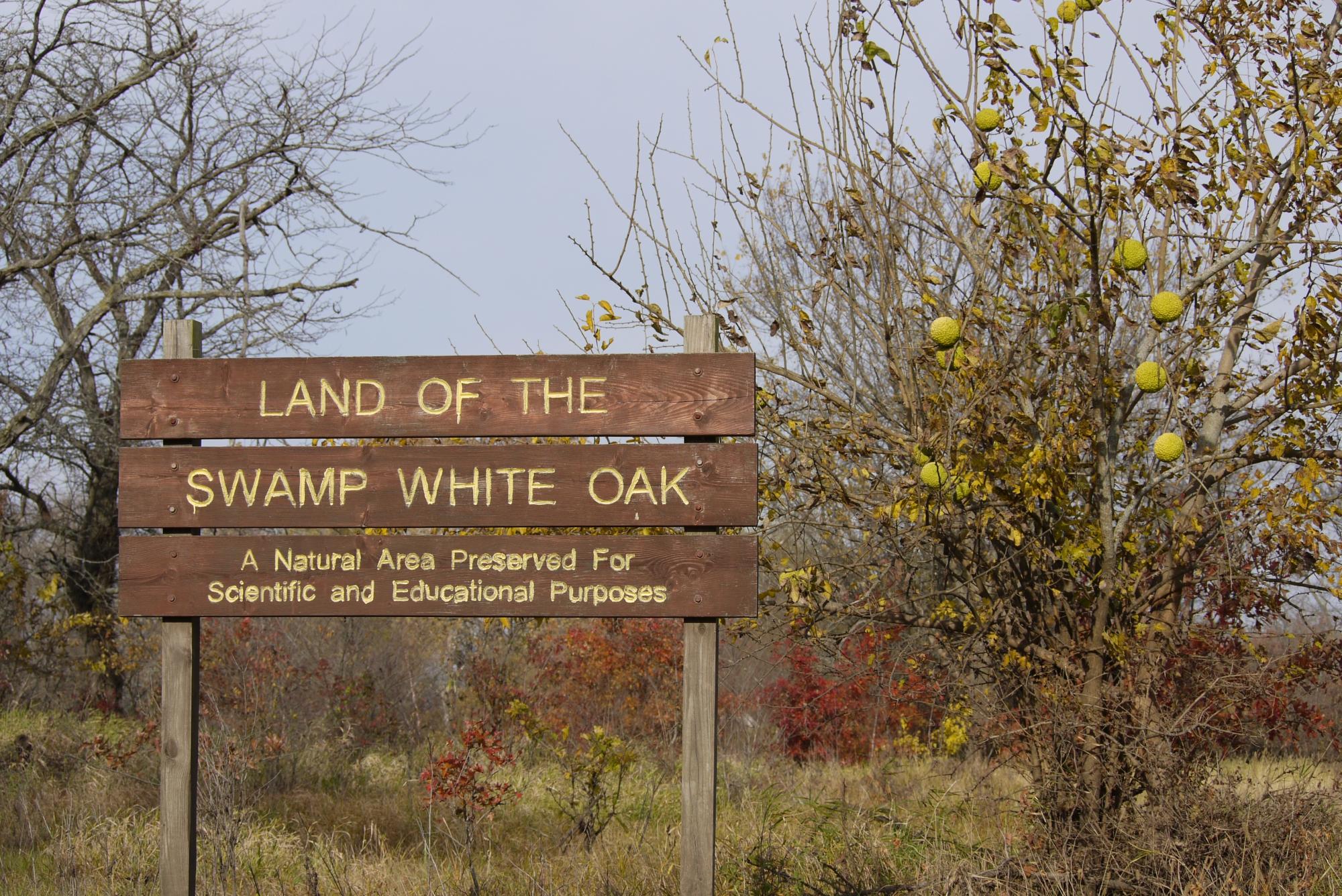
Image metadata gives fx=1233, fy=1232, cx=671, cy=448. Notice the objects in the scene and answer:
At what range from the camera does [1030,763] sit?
5051 millimetres

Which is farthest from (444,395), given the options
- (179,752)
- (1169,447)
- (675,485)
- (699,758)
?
(1169,447)

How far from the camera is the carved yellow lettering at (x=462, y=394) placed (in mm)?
4461

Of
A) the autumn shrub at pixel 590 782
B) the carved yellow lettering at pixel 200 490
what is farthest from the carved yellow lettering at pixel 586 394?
the autumn shrub at pixel 590 782

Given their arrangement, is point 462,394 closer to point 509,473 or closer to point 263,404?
point 509,473

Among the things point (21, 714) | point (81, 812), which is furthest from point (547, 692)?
point (81, 812)

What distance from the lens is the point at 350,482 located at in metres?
4.44

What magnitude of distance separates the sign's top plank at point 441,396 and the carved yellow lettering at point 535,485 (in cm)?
14

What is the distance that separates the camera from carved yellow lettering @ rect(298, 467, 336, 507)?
14.6 feet

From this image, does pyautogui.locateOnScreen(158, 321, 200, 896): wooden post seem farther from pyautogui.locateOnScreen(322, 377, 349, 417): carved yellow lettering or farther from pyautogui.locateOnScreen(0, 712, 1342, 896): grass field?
pyautogui.locateOnScreen(322, 377, 349, 417): carved yellow lettering

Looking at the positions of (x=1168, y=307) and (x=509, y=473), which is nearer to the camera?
(x=1168, y=307)

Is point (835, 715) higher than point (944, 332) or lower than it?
lower

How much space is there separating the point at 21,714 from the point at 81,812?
6.52 metres

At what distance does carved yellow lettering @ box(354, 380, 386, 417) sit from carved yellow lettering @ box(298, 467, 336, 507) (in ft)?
0.76

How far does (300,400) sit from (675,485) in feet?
4.76
